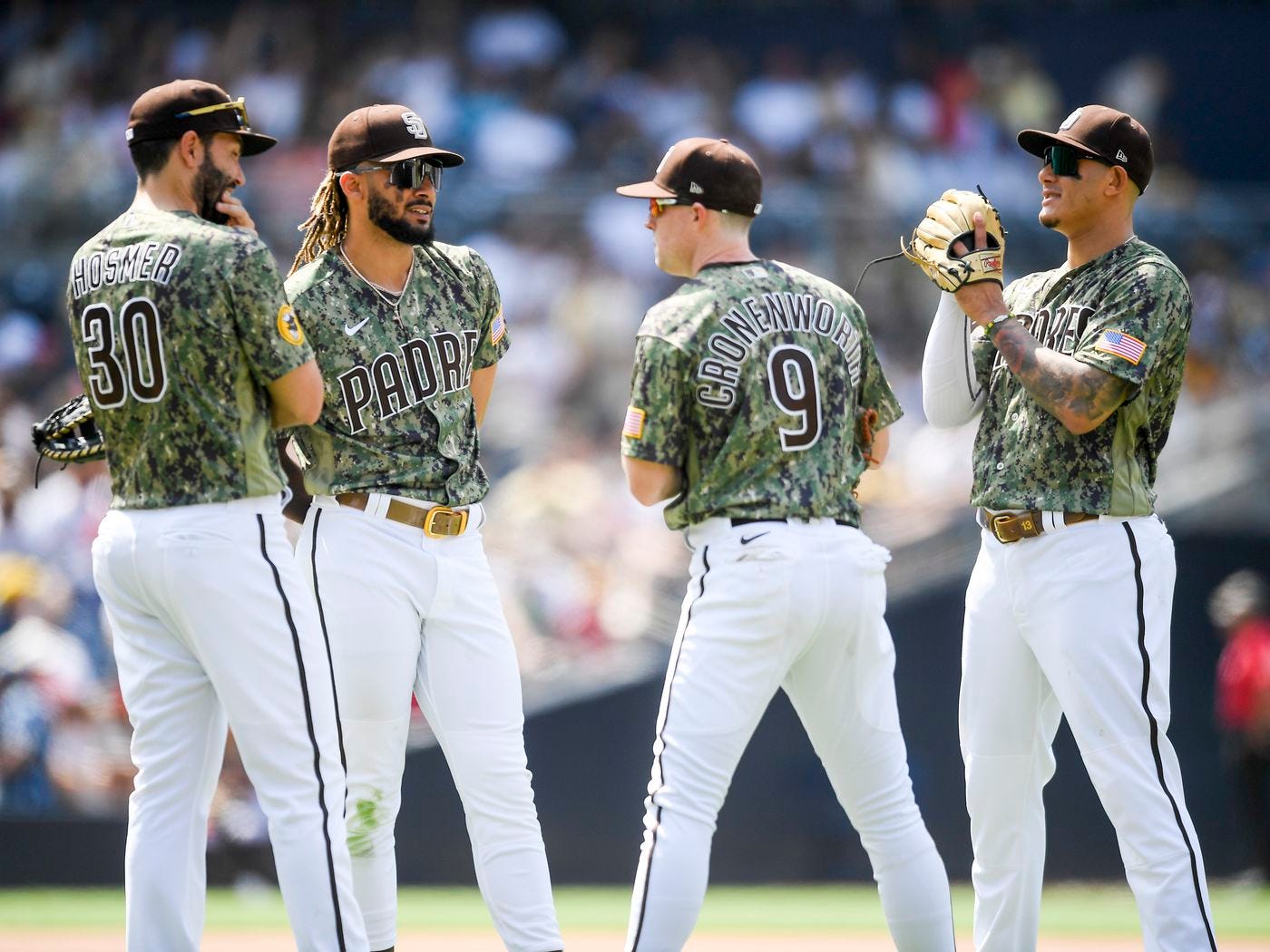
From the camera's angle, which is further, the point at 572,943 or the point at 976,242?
the point at 572,943

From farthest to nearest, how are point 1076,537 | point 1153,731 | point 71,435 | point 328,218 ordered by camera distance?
1. point 328,218
2. point 71,435
3. point 1076,537
4. point 1153,731

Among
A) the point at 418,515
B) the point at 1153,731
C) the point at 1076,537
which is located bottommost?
the point at 1153,731

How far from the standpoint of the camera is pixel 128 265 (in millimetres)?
3896

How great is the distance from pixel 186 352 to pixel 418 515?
0.76 meters

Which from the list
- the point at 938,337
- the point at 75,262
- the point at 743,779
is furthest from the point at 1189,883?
the point at 743,779

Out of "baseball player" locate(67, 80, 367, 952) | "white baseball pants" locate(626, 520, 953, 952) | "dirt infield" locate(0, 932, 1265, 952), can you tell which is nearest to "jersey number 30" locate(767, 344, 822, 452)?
"white baseball pants" locate(626, 520, 953, 952)

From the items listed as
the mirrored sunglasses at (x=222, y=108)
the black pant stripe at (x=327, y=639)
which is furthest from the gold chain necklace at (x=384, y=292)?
the black pant stripe at (x=327, y=639)

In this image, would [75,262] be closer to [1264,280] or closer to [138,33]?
[1264,280]

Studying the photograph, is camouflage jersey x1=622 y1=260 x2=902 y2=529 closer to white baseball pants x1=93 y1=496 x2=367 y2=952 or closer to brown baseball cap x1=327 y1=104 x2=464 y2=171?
brown baseball cap x1=327 y1=104 x2=464 y2=171

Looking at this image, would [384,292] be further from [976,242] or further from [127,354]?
[976,242]

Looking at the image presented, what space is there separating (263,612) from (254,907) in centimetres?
531

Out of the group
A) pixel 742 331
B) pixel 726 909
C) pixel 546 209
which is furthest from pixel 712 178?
pixel 546 209

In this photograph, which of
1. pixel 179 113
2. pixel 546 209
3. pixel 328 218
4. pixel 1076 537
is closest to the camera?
pixel 179 113

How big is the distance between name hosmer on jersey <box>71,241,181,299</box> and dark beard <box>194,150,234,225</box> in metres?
0.25
